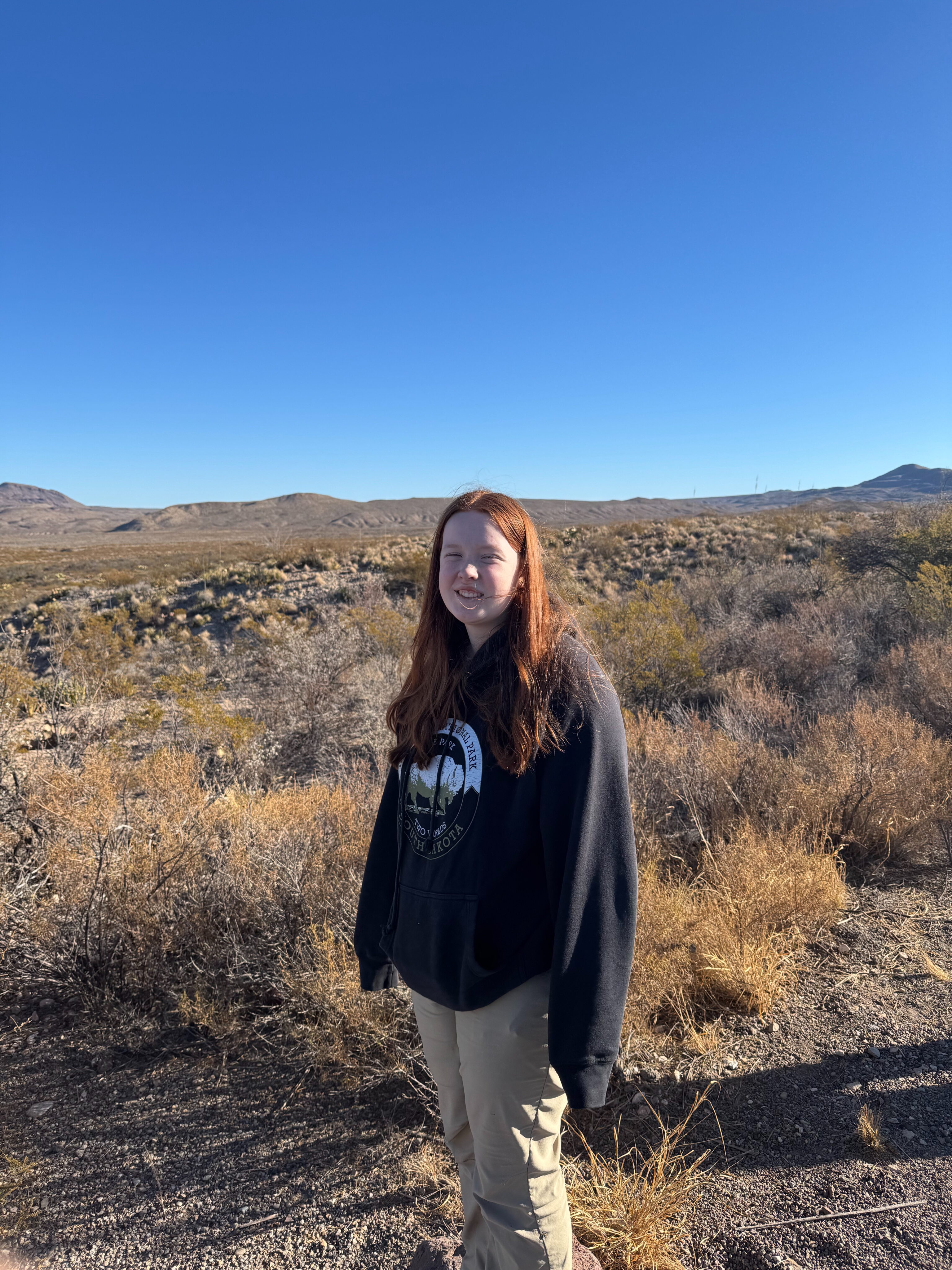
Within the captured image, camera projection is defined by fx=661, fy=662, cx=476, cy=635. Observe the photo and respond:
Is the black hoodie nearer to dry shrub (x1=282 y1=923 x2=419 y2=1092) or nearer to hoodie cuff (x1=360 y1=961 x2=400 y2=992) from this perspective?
hoodie cuff (x1=360 y1=961 x2=400 y2=992)

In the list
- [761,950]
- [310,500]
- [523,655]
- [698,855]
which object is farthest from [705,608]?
[310,500]

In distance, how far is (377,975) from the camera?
1.83 metres

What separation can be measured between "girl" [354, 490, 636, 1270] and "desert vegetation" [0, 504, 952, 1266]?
74 cm

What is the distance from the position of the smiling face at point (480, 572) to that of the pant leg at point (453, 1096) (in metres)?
0.93

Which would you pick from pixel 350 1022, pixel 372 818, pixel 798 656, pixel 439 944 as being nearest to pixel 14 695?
pixel 372 818

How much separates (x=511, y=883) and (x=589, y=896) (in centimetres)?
17

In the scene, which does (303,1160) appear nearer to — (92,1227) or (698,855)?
(92,1227)

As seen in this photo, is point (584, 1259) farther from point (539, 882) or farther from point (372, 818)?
point (372, 818)

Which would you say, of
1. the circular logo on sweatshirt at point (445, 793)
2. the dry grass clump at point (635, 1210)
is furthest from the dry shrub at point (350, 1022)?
the circular logo on sweatshirt at point (445, 793)

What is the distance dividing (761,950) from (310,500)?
14466 cm

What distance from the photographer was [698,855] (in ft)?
13.5

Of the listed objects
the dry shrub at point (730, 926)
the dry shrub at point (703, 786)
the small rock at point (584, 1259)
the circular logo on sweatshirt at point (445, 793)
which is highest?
the circular logo on sweatshirt at point (445, 793)

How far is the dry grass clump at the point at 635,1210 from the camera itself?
74.5 inches

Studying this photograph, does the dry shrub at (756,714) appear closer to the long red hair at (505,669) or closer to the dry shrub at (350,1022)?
the dry shrub at (350,1022)
